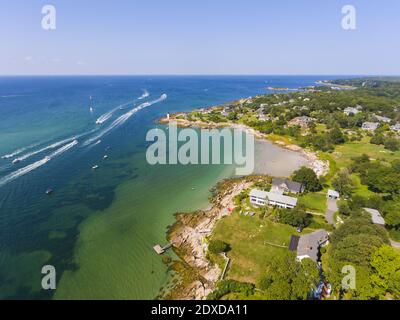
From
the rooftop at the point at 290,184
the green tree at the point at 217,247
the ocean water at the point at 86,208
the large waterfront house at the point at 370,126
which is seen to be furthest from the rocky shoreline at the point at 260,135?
the large waterfront house at the point at 370,126

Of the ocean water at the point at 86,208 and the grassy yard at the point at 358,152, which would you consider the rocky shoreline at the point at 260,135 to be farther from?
the ocean water at the point at 86,208

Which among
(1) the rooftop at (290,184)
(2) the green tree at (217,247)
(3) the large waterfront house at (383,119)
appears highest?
(3) the large waterfront house at (383,119)

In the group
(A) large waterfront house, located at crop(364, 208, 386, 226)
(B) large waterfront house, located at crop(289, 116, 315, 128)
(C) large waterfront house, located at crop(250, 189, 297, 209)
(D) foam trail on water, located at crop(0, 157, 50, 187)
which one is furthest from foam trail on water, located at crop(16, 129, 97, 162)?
(B) large waterfront house, located at crop(289, 116, 315, 128)

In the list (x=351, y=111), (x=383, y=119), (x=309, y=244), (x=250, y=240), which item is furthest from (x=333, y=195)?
(x=351, y=111)

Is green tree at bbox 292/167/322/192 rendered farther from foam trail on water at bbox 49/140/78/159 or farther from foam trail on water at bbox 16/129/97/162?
foam trail on water at bbox 16/129/97/162

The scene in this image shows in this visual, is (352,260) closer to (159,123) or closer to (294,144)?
(294,144)

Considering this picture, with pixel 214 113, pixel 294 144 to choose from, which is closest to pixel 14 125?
pixel 214 113
